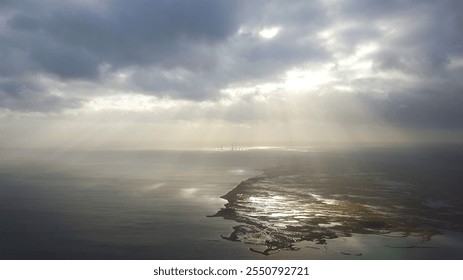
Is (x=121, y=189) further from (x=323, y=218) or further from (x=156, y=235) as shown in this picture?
(x=323, y=218)

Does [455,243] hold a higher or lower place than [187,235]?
lower

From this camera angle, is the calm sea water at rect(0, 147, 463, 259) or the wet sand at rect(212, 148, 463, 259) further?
the wet sand at rect(212, 148, 463, 259)

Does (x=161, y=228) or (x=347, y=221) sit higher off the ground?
(x=161, y=228)

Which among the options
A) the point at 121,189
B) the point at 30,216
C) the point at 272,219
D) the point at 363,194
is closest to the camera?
the point at 272,219

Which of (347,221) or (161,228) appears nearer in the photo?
(161,228)

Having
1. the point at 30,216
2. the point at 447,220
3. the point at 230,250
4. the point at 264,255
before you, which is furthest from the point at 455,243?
the point at 30,216

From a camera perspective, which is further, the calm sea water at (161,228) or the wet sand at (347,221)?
the wet sand at (347,221)

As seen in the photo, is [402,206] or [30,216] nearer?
[30,216]

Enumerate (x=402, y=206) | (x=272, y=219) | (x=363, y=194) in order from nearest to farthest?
(x=272, y=219), (x=402, y=206), (x=363, y=194)

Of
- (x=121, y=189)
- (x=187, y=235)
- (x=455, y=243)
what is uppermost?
(x=121, y=189)
